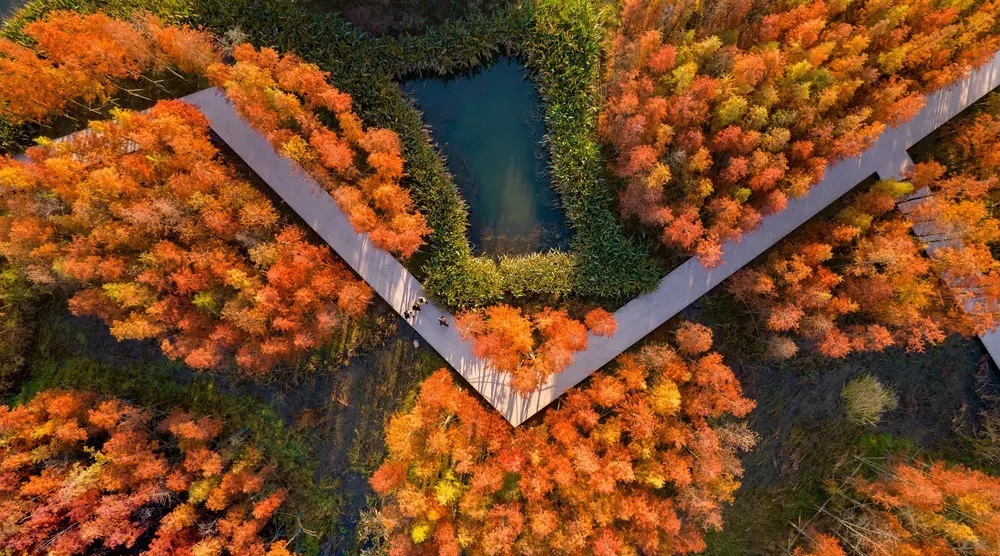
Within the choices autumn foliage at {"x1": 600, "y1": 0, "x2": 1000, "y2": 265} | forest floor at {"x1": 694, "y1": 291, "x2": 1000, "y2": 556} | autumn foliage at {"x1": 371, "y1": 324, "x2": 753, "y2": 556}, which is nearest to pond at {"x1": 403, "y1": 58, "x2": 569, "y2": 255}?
autumn foliage at {"x1": 600, "y1": 0, "x2": 1000, "y2": 265}

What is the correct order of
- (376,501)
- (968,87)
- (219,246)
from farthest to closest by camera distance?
(376,501), (968,87), (219,246)

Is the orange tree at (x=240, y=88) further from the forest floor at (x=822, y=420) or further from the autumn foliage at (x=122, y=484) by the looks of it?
the forest floor at (x=822, y=420)

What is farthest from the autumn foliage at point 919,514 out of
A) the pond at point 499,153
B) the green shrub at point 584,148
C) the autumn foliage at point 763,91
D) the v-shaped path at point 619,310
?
the pond at point 499,153

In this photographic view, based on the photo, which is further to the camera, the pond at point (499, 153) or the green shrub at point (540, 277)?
the pond at point (499, 153)

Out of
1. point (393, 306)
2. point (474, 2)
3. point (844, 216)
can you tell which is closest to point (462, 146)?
point (474, 2)

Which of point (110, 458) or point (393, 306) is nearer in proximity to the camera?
point (110, 458)

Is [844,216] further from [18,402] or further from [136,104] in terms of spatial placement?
[18,402]

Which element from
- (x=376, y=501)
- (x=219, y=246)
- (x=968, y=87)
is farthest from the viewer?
(x=376, y=501)
